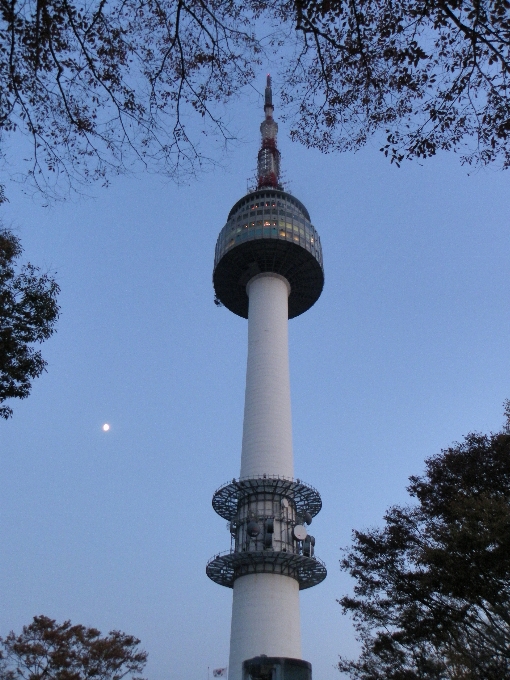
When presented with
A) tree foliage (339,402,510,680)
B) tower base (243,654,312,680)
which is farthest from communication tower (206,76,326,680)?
tower base (243,654,312,680)

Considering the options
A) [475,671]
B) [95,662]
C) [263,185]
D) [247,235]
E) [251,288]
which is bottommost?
[475,671]

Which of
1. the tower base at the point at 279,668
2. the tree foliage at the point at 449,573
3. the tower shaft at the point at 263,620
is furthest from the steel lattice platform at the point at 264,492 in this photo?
the tower base at the point at 279,668

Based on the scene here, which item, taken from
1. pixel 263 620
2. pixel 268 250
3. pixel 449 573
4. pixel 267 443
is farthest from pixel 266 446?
pixel 449 573

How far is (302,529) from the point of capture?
44281mm

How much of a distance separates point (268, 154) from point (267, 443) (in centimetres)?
3850

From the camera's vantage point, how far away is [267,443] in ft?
155

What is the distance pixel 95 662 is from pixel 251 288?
114ft

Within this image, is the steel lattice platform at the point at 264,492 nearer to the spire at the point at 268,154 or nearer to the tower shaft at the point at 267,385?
the tower shaft at the point at 267,385

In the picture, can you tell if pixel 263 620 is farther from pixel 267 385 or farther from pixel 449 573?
pixel 449 573

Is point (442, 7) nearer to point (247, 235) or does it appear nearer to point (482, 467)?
point (482, 467)

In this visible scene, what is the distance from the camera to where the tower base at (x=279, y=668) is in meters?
9.86

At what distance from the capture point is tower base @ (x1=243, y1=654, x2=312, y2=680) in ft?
32.3

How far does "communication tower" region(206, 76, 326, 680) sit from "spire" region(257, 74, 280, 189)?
35 centimetres

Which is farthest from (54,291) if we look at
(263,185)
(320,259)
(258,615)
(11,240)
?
(263,185)
